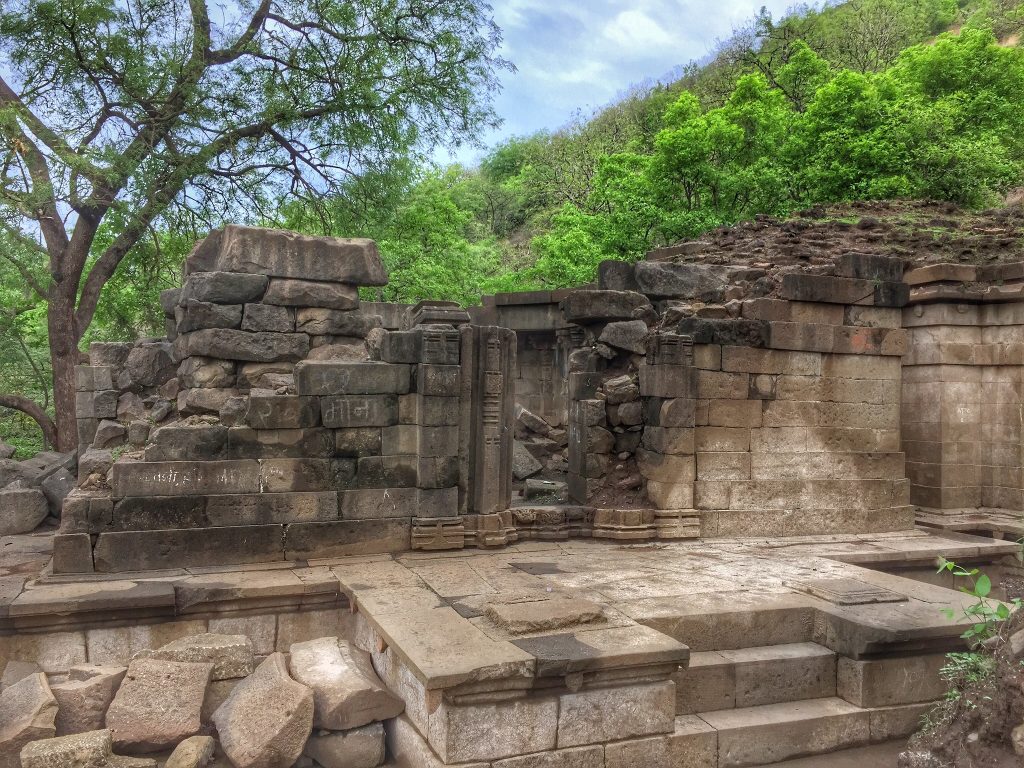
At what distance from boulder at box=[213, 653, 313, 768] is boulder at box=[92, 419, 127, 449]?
12.3 ft

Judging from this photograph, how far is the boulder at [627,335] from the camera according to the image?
29.5ft

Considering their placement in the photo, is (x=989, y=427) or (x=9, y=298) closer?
(x=989, y=427)

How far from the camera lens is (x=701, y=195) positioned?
20891mm

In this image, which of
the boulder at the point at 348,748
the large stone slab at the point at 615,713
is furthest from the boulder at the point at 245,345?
the large stone slab at the point at 615,713

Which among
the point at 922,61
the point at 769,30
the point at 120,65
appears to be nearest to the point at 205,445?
the point at 120,65

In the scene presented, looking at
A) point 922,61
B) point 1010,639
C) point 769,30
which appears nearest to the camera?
point 1010,639

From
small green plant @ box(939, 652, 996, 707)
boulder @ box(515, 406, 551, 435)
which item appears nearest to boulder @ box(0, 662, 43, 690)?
small green plant @ box(939, 652, 996, 707)

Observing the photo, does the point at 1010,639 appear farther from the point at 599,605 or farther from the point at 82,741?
the point at 82,741

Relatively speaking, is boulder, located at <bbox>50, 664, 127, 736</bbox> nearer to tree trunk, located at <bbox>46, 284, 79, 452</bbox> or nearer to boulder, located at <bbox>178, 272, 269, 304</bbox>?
boulder, located at <bbox>178, 272, 269, 304</bbox>

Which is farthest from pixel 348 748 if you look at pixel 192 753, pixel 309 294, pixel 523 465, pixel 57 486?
pixel 523 465

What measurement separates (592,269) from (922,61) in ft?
42.6

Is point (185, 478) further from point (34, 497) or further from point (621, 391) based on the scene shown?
point (621, 391)

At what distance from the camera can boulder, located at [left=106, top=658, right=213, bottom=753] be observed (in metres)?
4.87

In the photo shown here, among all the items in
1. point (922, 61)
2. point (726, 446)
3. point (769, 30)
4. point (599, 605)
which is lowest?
point (599, 605)
